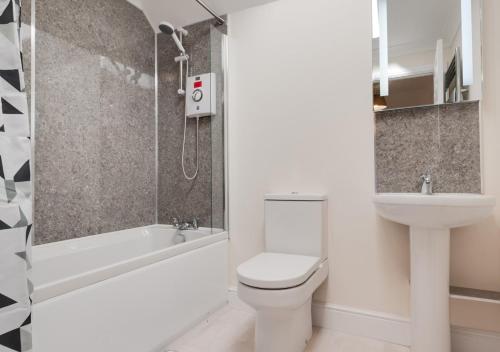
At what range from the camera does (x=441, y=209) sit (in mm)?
1251

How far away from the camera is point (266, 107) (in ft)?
6.72

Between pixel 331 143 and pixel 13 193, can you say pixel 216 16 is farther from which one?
pixel 13 193

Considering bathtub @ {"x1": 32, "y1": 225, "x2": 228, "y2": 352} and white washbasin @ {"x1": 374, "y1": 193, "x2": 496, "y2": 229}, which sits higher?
white washbasin @ {"x1": 374, "y1": 193, "x2": 496, "y2": 229}

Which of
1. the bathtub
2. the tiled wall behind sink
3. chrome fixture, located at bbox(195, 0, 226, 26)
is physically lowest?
the bathtub

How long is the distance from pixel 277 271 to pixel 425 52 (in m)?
1.43

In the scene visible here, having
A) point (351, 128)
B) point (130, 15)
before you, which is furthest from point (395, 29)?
point (130, 15)

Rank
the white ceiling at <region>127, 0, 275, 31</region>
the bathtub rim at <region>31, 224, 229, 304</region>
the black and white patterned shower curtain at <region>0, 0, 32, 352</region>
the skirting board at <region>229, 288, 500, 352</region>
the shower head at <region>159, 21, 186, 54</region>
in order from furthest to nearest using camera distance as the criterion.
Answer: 1. the white ceiling at <region>127, 0, 275, 31</region>
2. the shower head at <region>159, 21, 186, 54</region>
3. the skirting board at <region>229, 288, 500, 352</region>
4. the bathtub rim at <region>31, 224, 229, 304</region>
5. the black and white patterned shower curtain at <region>0, 0, 32, 352</region>

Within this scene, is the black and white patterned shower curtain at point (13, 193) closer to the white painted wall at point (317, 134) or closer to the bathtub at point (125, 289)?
the bathtub at point (125, 289)

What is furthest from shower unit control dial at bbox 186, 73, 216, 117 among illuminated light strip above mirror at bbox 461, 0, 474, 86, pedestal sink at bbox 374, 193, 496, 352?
illuminated light strip above mirror at bbox 461, 0, 474, 86

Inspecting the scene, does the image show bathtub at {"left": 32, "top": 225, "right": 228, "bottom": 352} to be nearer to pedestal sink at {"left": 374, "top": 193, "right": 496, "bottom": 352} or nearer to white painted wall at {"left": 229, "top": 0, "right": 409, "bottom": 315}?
white painted wall at {"left": 229, "top": 0, "right": 409, "bottom": 315}

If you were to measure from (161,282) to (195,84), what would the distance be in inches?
55.5

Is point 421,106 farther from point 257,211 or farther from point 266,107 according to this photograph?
point 257,211

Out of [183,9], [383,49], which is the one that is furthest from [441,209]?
[183,9]

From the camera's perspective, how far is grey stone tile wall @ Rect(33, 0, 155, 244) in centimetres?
173
